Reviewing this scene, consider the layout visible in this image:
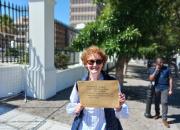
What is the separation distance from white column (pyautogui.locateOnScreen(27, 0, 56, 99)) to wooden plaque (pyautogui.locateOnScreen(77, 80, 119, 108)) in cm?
706

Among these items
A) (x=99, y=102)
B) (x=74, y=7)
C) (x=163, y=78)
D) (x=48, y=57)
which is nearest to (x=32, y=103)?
(x=48, y=57)

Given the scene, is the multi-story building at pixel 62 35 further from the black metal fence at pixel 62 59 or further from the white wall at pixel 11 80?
the white wall at pixel 11 80

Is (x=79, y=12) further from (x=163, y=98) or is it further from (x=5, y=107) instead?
(x=163, y=98)

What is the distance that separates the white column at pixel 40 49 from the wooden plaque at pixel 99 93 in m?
7.06

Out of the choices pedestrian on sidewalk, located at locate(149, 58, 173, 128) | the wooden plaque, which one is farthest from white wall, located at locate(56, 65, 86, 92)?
the wooden plaque

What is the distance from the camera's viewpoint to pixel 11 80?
33.9ft

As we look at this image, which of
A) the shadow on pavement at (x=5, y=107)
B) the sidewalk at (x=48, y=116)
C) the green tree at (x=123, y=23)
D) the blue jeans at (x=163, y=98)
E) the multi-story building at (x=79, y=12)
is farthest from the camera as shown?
the multi-story building at (x=79, y=12)

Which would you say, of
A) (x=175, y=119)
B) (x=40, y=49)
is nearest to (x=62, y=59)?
(x=40, y=49)

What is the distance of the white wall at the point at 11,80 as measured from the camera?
997 centimetres

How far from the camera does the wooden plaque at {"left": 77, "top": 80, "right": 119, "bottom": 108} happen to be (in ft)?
11.1

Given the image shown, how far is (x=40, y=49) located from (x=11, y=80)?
130cm

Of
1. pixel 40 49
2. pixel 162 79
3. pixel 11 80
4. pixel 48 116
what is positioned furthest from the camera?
pixel 40 49

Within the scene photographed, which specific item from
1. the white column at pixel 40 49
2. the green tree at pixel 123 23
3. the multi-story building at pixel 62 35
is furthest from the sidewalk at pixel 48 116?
the multi-story building at pixel 62 35

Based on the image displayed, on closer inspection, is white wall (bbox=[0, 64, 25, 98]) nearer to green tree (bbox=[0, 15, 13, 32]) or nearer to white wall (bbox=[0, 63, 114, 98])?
white wall (bbox=[0, 63, 114, 98])
